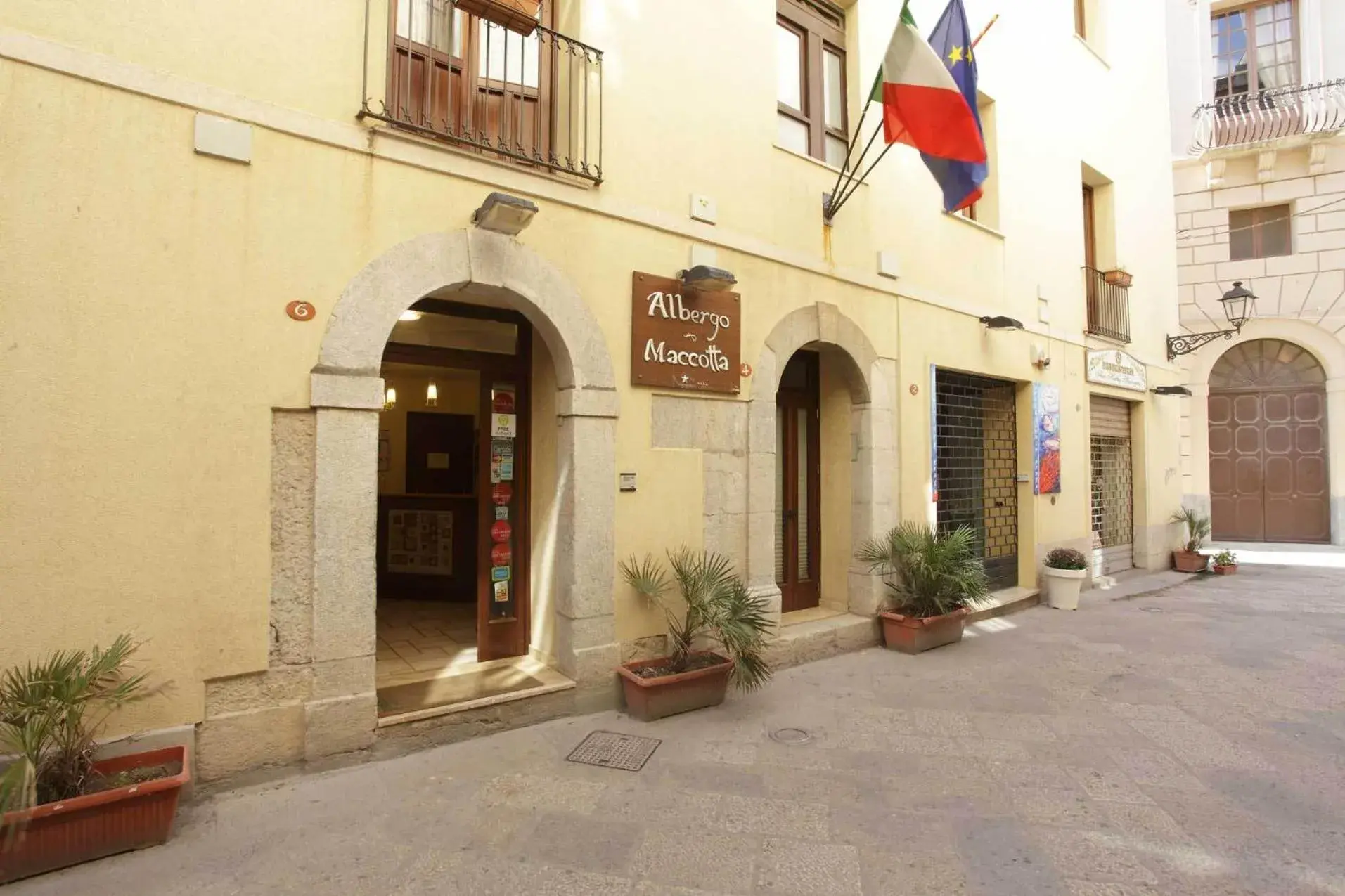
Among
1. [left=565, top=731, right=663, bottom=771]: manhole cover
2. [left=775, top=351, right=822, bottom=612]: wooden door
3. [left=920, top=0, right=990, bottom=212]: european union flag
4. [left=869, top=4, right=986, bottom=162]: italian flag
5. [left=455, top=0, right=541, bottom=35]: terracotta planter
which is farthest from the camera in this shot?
[left=775, top=351, right=822, bottom=612]: wooden door

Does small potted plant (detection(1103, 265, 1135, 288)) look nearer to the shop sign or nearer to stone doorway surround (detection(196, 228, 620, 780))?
the shop sign

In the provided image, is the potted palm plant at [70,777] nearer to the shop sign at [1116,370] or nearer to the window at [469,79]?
the window at [469,79]

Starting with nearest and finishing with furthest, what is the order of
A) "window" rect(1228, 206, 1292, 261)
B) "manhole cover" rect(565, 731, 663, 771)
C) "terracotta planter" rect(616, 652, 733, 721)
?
1. "manhole cover" rect(565, 731, 663, 771)
2. "terracotta planter" rect(616, 652, 733, 721)
3. "window" rect(1228, 206, 1292, 261)

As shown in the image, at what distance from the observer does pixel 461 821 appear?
311 cm

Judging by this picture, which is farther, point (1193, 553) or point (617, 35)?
point (1193, 553)

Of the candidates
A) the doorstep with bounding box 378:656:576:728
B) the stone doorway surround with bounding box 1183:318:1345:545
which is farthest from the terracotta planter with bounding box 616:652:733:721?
the stone doorway surround with bounding box 1183:318:1345:545

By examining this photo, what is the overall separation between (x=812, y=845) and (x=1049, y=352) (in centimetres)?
760

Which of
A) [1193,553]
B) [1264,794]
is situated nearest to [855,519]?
[1264,794]

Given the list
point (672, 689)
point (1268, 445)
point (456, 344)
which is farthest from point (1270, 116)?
point (672, 689)

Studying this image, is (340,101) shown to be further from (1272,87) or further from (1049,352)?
(1272,87)

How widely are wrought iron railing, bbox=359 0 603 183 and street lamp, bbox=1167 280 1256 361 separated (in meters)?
10.1

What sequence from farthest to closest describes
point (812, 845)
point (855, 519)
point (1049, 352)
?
point (1049, 352) < point (855, 519) < point (812, 845)

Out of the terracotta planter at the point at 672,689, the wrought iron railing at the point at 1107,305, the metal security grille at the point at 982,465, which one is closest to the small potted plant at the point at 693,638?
the terracotta planter at the point at 672,689

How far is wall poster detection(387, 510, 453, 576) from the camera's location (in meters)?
6.73
